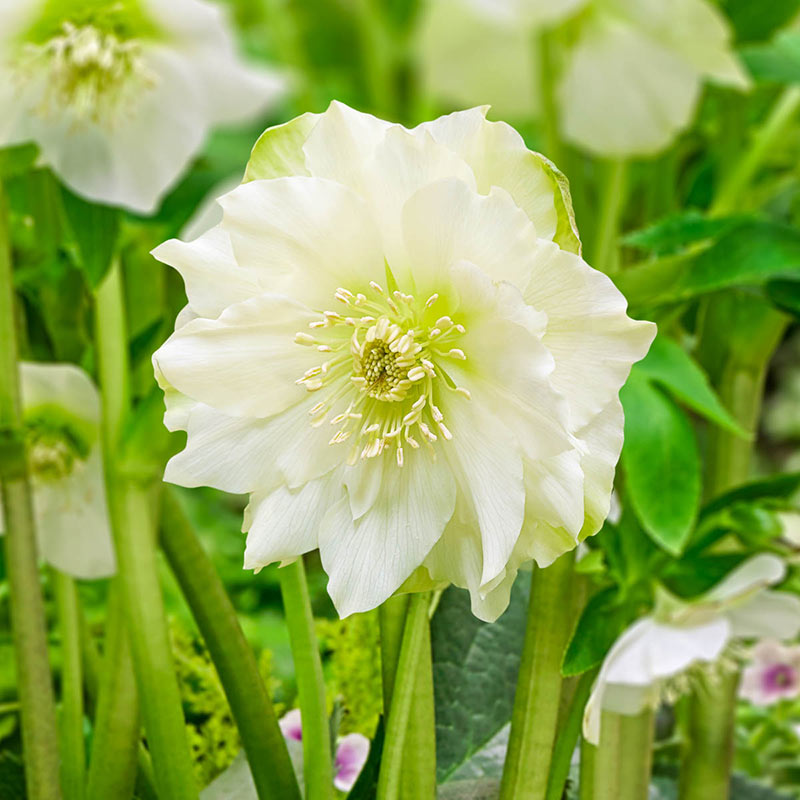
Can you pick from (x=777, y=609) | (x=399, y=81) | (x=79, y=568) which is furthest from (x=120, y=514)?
(x=399, y=81)

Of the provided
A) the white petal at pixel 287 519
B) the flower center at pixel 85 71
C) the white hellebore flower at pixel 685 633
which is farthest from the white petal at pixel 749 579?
the flower center at pixel 85 71

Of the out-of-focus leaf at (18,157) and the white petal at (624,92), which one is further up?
the white petal at (624,92)

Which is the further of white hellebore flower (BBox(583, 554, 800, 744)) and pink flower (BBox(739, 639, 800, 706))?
pink flower (BBox(739, 639, 800, 706))

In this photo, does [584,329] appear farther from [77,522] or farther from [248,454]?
[77,522]

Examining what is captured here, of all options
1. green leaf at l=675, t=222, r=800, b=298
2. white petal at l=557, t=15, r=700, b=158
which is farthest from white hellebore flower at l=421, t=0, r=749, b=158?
green leaf at l=675, t=222, r=800, b=298

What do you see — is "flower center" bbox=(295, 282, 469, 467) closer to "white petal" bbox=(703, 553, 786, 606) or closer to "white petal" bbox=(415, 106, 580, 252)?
"white petal" bbox=(415, 106, 580, 252)

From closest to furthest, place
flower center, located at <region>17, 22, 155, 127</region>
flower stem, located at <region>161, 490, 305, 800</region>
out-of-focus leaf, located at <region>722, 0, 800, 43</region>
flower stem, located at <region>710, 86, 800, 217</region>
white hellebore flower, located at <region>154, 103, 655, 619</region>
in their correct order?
1. white hellebore flower, located at <region>154, 103, 655, 619</region>
2. flower stem, located at <region>161, 490, 305, 800</region>
3. flower center, located at <region>17, 22, 155, 127</region>
4. flower stem, located at <region>710, 86, 800, 217</region>
5. out-of-focus leaf, located at <region>722, 0, 800, 43</region>

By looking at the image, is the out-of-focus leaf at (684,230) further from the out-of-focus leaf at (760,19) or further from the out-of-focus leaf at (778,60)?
the out-of-focus leaf at (760,19)

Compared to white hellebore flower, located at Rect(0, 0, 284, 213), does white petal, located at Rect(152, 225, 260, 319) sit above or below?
below
